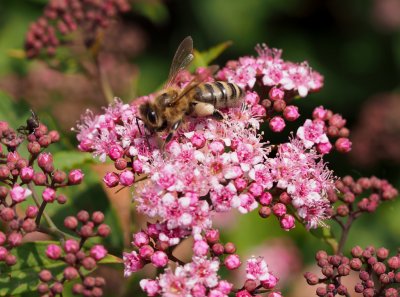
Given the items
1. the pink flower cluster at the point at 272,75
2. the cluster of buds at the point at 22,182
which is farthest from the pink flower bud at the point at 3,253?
the pink flower cluster at the point at 272,75

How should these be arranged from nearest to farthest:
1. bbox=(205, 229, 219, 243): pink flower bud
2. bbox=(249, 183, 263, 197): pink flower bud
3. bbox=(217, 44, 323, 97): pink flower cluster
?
bbox=(205, 229, 219, 243): pink flower bud → bbox=(249, 183, 263, 197): pink flower bud → bbox=(217, 44, 323, 97): pink flower cluster

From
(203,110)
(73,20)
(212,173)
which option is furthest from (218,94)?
(73,20)

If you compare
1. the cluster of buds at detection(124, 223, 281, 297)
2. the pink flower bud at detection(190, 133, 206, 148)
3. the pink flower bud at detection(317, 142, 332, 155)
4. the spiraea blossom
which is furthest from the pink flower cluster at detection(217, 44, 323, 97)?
the cluster of buds at detection(124, 223, 281, 297)

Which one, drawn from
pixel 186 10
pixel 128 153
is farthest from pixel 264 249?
pixel 186 10

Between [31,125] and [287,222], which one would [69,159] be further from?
[287,222]

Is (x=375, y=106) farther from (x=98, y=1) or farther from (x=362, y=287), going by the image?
(x=362, y=287)

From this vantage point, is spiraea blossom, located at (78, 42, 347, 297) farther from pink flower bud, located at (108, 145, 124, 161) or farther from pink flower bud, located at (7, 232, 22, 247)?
pink flower bud, located at (7, 232, 22, 247)
